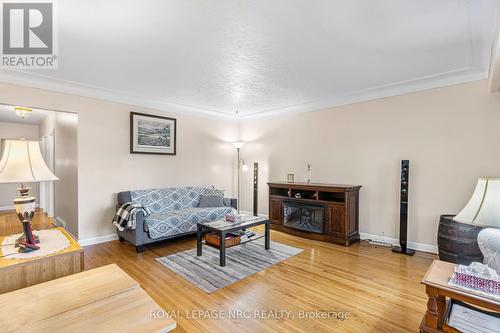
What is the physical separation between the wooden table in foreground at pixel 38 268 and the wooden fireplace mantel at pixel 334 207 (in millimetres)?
3401

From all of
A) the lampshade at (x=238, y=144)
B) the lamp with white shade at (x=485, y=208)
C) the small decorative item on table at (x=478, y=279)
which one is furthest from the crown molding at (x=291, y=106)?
the small decorative item on table at (x=478, y=279)

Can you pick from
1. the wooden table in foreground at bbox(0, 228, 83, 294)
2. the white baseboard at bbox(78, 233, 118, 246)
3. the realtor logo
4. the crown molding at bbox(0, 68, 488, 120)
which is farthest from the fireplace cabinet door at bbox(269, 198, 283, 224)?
the realtor logo

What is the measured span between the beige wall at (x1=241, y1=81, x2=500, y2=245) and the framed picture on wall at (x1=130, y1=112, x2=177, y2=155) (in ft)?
7.74

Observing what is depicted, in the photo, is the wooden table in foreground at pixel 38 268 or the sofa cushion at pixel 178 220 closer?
the wooden table in foreground at pixel 38 268

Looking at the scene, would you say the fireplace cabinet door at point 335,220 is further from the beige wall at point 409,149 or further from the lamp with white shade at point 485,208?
the lamp with white shade at point 485,208

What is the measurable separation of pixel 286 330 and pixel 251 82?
9.85 ft

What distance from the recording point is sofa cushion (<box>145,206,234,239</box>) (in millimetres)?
3659

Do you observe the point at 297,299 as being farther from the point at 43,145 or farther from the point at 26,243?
the point at 43,145

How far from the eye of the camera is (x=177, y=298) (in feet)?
7.81

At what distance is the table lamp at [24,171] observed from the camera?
5.39 ft

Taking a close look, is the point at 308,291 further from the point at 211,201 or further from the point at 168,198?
the point at 168,198

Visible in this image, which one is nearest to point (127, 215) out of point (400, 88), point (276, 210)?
point (276, 210)

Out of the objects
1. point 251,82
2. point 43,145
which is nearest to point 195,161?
point 251,82

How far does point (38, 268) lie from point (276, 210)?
148 inches
